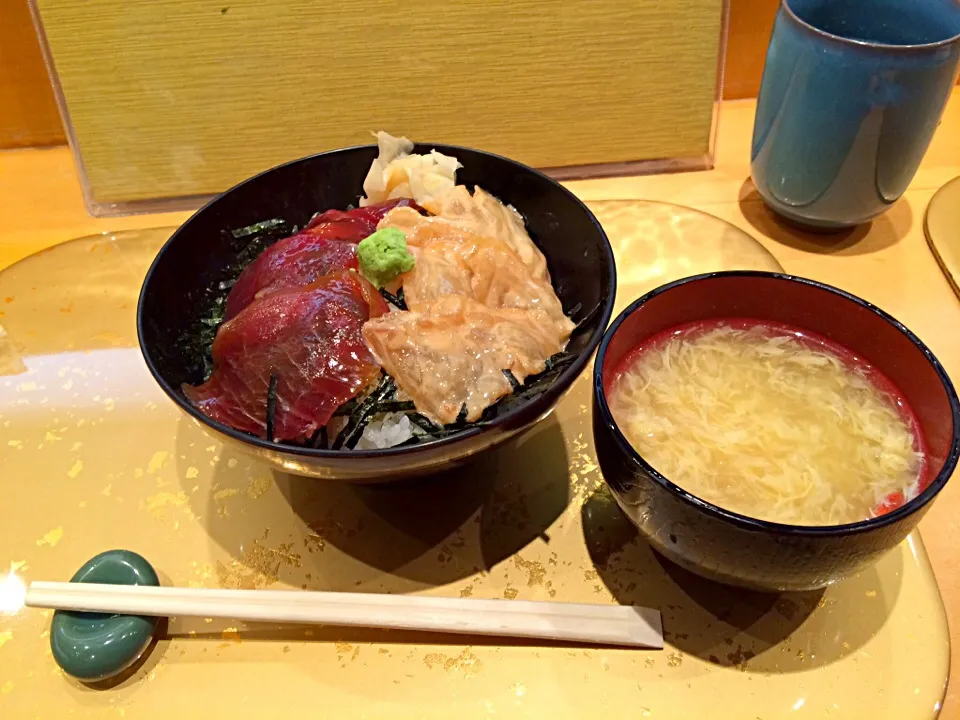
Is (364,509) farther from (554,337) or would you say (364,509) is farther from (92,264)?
(92,264)

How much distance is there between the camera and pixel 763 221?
171cm

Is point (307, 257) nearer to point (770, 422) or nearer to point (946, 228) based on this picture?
point (770, 422)

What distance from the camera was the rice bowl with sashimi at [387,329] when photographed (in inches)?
40.6

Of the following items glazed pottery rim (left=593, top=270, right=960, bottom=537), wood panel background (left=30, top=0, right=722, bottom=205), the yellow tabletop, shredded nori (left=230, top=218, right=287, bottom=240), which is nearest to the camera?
glazed pottery rim (left=593, top=270, right=960, bottom=537)

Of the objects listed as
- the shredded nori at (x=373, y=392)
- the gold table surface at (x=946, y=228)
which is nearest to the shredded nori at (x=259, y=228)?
the shredded nori at (x=373, y=392)

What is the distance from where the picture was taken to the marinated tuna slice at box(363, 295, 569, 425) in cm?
103

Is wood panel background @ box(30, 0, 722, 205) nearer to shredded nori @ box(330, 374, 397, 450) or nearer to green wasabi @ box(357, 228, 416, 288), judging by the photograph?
green wasabi @ box(357, 228, 416, 288)

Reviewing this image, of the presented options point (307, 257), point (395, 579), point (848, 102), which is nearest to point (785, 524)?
point (395, 579)

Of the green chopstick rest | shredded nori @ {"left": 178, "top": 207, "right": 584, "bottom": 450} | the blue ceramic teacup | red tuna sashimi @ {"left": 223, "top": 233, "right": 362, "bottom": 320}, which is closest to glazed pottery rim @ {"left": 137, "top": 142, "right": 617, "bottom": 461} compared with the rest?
shredded nori @ {"left": 178, "top": 207, "right": 584, "bottom": 450}

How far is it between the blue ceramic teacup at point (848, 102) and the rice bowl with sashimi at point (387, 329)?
25.5 inches

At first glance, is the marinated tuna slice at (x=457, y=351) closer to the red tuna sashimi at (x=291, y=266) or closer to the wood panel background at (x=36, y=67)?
the red tuna sashimi at (x=291, y=266)

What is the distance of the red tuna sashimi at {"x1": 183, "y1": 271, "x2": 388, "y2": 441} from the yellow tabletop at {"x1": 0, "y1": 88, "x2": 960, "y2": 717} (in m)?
0.84

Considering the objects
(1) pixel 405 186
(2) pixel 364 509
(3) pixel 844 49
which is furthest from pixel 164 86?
(3) pixel 844 49

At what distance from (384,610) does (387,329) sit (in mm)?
393
